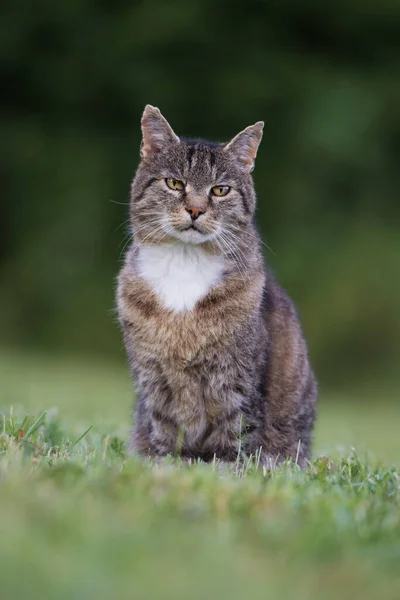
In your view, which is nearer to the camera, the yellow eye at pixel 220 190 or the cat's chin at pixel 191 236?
the cat's chin at pixel 191 236

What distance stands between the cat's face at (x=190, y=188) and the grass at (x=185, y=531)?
1117 millimetres

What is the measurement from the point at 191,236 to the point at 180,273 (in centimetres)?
17

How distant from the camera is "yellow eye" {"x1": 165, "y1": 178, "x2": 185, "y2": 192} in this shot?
16.0ft

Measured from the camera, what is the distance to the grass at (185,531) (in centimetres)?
231

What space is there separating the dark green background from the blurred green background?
20 mm

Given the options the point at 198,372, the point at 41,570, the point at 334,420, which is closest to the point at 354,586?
the point at 41,570

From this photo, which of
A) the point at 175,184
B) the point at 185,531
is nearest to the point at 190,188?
the point at 175,184

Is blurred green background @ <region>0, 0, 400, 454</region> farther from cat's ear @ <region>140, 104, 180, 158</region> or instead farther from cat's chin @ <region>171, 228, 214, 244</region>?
cat's chin @ <region>171, 228, 214, 244</region>

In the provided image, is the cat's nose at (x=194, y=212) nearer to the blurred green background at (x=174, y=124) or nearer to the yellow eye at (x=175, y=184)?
the yellow eye at (x=175, y=184)

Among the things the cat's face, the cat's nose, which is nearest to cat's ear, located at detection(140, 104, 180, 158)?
the cat's face

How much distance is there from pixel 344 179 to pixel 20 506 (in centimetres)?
1263

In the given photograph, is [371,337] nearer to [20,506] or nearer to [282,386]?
[282,386]

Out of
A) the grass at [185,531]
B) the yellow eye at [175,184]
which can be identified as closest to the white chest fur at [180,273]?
the yellow eye at [175,184]

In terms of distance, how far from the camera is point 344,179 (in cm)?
1491
